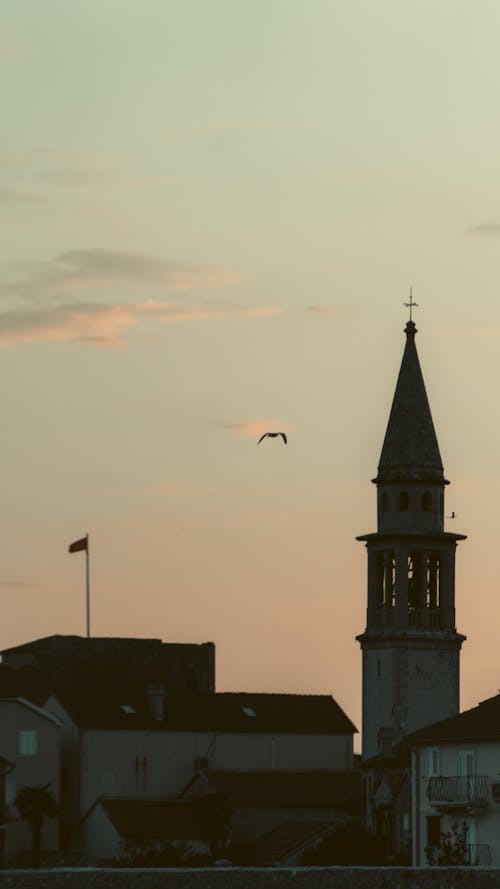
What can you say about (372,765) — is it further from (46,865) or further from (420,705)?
(46,865)

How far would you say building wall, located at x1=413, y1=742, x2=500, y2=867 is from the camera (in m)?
103

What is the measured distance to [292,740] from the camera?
138375mm

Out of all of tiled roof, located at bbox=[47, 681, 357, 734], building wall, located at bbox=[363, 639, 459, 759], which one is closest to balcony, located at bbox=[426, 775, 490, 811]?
building wall, located at bbox=[363, 639, 459, 759]

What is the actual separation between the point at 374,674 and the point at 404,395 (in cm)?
1324

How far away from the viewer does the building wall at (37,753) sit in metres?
127

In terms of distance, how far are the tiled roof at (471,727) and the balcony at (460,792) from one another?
58.7 inches

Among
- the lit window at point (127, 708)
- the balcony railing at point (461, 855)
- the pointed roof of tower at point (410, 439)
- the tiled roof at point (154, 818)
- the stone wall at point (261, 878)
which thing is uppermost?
the pointed roof of tower at point (410, 439)

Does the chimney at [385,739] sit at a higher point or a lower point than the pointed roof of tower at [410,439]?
lower

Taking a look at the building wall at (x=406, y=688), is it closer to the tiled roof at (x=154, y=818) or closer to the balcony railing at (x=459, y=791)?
the tiled roof at (x=154, y=818)

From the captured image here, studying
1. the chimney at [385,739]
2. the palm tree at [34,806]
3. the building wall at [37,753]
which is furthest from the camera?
the chimney at [385,739]

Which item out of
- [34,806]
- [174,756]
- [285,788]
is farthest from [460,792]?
[174,756]

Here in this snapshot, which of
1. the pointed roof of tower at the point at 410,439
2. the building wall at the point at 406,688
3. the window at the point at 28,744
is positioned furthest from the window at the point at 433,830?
the pointed roof of tower at the point at 410,439

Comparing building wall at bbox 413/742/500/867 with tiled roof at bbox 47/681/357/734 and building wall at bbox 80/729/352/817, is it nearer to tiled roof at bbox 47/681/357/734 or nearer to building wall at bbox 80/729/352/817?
building wall at bbox 80/729/352/817

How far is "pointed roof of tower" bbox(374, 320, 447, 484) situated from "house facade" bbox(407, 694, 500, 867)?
25.4 meters
